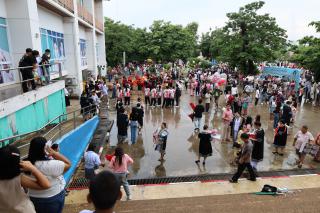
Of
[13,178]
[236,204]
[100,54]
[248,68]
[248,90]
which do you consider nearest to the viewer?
[13,178]

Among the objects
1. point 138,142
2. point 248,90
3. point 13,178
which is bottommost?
point 138,142

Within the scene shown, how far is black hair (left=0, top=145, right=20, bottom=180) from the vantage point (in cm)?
242

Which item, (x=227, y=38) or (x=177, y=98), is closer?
(x=177, y=98)

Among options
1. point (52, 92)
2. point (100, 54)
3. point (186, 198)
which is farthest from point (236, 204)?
point (100, 54)

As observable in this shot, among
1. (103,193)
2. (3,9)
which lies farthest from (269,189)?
(3,9)

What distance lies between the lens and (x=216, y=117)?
50.0ft

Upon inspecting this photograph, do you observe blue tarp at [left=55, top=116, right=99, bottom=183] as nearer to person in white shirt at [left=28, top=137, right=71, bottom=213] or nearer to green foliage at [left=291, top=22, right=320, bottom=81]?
person in white shirt at [left=28, top=137, right=71, bottom=213]

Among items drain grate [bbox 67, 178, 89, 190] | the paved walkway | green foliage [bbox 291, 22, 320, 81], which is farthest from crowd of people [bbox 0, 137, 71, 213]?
green foliage [bbox 291, 22, 320, 81]

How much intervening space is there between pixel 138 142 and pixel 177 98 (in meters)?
7.33

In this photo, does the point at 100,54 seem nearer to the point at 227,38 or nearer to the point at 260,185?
the point at 227,38

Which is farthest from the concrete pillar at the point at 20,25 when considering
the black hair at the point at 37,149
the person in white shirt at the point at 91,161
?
the black hair at the point at 37,149

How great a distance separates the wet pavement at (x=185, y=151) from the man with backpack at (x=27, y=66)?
3802 millimetres

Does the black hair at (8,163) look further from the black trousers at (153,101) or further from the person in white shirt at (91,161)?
the black trousers at (153,101)

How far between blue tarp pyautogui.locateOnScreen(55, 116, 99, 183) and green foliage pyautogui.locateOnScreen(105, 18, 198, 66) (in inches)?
1161
